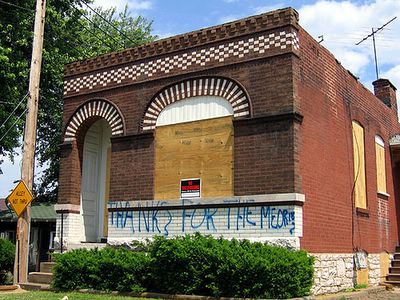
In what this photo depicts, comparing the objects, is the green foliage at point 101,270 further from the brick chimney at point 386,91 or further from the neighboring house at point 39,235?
the brick chimney at point 386,91

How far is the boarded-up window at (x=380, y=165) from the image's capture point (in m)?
18.0

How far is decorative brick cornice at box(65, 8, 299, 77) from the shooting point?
13.2m

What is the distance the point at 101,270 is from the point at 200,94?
5.09 meters

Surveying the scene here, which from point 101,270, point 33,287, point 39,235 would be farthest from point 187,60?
point 39,235

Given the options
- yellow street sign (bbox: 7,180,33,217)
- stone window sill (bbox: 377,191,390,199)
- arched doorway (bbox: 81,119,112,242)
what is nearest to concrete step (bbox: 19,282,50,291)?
yellow street sign (bbox: 7,180,33,217)

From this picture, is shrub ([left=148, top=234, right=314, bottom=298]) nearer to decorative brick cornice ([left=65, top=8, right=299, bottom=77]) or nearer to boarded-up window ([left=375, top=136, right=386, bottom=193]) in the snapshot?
decorative brick cornice ([left=65, top=8, right=299, bottom=77])

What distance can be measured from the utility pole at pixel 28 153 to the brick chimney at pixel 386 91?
12550mm

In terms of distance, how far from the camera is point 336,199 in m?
14.3

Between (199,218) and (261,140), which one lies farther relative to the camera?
(199,218)

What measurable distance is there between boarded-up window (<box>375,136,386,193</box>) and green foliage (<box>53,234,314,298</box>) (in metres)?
7.16

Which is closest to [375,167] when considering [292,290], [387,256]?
[387,256]

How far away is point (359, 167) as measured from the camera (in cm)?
1623

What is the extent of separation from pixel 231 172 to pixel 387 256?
7520 mm

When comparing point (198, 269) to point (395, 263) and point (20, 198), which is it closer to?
point (20, 198)
